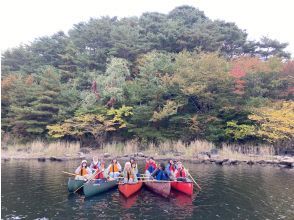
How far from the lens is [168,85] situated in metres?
31.1

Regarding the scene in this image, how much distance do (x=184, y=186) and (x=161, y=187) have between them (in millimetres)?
1067

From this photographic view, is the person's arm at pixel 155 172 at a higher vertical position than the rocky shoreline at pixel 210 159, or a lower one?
lower

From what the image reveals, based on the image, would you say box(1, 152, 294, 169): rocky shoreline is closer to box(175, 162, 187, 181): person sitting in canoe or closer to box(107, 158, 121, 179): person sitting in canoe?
box(175, 162, 187, 181): person sitting in canoe

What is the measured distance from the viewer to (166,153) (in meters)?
28.3

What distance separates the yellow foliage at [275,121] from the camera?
1066 inches

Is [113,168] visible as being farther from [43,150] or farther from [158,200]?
[43,150]

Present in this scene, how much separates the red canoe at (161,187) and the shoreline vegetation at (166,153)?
10.3 metres

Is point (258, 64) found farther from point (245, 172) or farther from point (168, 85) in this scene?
point (245, 172)

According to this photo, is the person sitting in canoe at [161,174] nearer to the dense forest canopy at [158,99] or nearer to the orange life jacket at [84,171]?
the orange life jacket at [84,171]

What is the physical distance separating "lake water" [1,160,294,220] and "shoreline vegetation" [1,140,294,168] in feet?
16.9

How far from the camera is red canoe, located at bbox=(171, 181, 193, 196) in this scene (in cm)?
1544

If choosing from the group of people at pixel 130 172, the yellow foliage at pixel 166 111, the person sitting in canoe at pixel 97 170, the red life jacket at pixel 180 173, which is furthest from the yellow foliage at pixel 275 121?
the person sitting in canoe at pixel 97 170

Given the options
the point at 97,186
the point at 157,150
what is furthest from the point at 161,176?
the point at 157,150

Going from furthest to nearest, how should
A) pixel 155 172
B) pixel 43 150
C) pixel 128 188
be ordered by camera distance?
pixel 43 150
pixel 155 172
pixel 128 188
